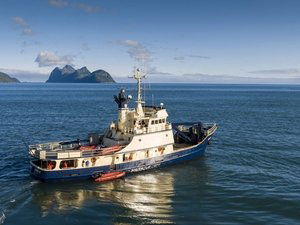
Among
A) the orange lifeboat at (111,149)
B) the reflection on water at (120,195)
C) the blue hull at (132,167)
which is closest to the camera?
the reflection on water at (120,195)

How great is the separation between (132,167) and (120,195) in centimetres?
746

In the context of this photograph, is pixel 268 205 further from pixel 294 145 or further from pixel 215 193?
pixel 294 145

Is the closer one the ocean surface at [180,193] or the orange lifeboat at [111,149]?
the ocean surface at [180,193]

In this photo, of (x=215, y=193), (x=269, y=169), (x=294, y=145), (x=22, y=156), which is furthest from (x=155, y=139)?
(x=294, y=145)

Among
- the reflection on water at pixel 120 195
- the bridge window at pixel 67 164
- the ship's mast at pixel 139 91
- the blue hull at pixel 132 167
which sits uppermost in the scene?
the ship's mast at pixel 139 91

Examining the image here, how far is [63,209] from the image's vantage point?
33156 mm

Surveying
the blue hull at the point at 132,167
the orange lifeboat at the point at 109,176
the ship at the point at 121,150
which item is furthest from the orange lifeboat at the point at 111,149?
the orange lifeboat at the point at 109,176

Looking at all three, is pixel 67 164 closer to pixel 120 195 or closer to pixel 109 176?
pixel 109 176

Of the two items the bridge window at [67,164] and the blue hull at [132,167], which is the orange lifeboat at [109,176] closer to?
the blue hull at [132,167]

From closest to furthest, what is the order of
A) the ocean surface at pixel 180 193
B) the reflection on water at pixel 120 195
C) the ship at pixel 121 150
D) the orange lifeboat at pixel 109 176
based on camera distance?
the ocean surface at pixel 180 193, the reflection on water at pixel 120 195, the ship at pixel 121 150, the orange lifeboat at pixel 109 176

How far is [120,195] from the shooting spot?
122 ft

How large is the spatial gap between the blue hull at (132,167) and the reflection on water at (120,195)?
906 millimetres

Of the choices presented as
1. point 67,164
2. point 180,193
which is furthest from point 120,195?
point 67,164

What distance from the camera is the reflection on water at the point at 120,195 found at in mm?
32969
